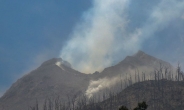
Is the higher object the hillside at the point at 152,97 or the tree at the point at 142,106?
the hillside at the point at 152,97

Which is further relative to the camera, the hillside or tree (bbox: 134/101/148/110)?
the hillside

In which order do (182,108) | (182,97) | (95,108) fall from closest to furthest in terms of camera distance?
(182,108) → (182,97) → (95,108)

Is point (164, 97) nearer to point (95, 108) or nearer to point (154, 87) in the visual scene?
point (154, 87)

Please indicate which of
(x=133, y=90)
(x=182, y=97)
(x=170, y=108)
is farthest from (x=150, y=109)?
(x=133, y=90)

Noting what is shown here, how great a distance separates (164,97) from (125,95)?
2202 centimetres

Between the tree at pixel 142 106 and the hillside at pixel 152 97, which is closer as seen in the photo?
the tree at pixel 142 106

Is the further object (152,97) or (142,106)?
(152,97)

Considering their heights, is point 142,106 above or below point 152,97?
below

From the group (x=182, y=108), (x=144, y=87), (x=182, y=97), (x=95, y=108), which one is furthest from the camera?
(x=144, y=87)

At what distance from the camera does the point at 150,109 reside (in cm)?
13525

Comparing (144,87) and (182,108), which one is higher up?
(144,87)

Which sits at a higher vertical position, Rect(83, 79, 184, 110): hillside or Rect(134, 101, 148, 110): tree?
Rect(83, 79, 184, 110): hillside

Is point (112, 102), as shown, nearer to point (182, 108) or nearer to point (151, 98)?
point (151, 98)

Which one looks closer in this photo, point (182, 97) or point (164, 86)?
point (182, 97)
